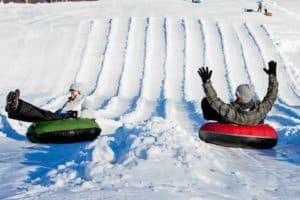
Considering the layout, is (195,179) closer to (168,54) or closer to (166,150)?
(166,150)

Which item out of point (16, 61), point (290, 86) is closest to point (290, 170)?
point (290, 86)

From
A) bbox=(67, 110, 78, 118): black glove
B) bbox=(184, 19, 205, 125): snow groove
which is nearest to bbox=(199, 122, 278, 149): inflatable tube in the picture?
bbox=(67, 110, 78, 118): black glove

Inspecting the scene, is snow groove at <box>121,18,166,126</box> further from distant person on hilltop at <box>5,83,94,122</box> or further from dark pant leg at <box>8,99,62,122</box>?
dark pant leg at <box>8,99,62,122</box>

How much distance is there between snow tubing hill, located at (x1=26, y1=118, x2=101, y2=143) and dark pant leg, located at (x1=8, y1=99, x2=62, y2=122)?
13 centimetres

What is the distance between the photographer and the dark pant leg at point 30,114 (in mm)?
9000

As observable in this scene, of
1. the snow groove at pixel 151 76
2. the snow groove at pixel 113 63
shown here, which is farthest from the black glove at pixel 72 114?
the snow groove at pixel 113 63

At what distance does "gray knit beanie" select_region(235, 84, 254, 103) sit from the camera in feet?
26.5

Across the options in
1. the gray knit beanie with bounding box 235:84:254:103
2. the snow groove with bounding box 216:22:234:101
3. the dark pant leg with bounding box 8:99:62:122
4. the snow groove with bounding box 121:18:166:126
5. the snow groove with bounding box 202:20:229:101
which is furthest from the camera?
the snow groove with bounding box 202:20:229:101

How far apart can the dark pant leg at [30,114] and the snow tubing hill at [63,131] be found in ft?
0.41

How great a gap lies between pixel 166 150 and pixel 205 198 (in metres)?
1.32

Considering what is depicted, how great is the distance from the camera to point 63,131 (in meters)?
8.85

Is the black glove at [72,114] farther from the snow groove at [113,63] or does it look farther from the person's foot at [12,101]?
the snow groove at [113,63]

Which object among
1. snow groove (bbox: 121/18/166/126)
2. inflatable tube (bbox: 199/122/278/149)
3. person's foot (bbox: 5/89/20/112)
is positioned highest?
snow groove (bbox: 121/18/166/126)

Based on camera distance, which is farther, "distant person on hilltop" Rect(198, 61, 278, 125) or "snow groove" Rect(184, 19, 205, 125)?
"snow groove" Rect(184, 19, 205, 125)
